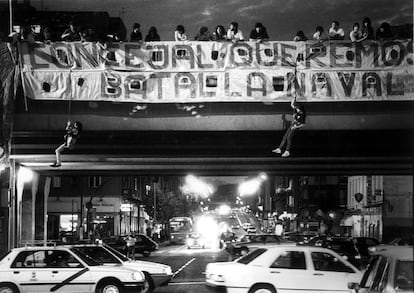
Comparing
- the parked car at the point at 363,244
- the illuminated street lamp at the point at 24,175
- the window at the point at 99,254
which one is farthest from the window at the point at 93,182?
the window at the point at 99,254

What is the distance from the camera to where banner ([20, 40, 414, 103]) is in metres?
17.1

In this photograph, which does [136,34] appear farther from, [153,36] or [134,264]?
[134,264]

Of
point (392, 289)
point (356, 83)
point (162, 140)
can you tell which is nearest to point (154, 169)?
point (162, 140)

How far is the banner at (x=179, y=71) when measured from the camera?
17.1 m

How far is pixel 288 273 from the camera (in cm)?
1372

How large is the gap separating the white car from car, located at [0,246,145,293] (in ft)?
7.48

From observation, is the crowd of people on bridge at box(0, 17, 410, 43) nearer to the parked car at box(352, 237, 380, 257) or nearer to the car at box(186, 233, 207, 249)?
the parked car at box(352, 237, 380, 257)

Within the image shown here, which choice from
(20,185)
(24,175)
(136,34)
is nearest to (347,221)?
(24,175)

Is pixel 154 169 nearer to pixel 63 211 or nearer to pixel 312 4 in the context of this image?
pixel 312 4

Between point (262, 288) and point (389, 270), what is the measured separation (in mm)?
7620

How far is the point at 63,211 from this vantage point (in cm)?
5675

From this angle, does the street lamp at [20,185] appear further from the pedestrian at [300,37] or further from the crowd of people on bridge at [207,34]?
the pedestrian at [300,37]

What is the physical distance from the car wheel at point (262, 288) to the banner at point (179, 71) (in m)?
5.47

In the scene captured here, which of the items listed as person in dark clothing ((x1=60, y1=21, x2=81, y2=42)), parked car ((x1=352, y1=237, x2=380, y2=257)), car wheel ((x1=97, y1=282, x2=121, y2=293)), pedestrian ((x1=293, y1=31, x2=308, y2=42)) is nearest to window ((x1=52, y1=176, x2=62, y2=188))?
parked car ((x1=352, y1=237, x2=380, y2=257))
